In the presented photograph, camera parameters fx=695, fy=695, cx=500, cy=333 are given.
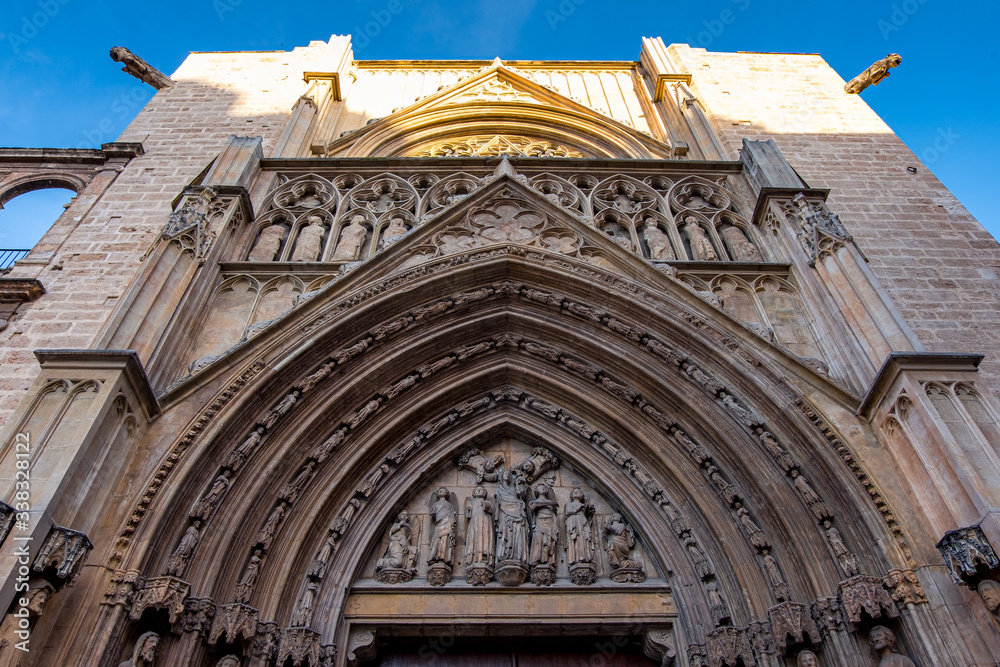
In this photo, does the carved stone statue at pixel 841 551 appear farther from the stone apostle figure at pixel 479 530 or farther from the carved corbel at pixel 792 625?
the stone apostle figure at pixel 479 530

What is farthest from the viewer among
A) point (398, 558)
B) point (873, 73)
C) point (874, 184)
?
point (873, 73)

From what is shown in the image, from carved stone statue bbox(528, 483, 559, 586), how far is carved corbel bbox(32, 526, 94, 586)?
3.95 metres

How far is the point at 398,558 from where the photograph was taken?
7.03 metres

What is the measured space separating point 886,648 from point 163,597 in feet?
18.4

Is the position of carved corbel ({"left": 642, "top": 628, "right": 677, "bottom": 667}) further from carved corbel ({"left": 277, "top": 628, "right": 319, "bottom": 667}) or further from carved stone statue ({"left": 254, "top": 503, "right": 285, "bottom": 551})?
carved stone statue ({"left": 254, "top": 503, "right": 285, "bottom": 551})

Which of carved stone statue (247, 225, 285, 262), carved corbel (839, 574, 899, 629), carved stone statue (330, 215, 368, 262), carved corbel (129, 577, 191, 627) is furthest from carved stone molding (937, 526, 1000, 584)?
carved stone statue (247, 225, 285, 262)

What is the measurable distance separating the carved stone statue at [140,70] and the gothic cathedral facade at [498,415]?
3578mm

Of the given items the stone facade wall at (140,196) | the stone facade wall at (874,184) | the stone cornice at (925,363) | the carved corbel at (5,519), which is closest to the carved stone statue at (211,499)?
the carved corbel at (5,519)

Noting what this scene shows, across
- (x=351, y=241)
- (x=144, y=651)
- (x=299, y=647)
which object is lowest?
(x=144, y=651)

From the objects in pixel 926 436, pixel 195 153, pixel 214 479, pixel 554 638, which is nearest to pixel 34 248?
pixel 195 153

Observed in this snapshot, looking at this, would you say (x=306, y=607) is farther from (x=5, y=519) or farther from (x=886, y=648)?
(x=886, y=648)

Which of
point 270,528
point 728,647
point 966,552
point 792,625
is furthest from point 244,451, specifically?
point 966,552

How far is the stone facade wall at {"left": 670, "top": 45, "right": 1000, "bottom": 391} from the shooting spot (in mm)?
8430

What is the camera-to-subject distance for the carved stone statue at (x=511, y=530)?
22.5 ft
